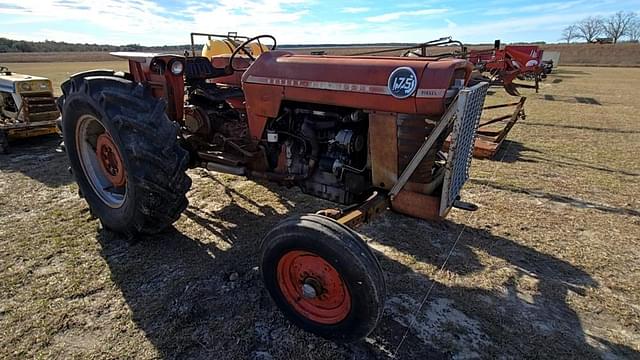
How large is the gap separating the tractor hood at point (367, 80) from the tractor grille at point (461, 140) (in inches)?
5.2

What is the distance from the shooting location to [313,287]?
7.58ft

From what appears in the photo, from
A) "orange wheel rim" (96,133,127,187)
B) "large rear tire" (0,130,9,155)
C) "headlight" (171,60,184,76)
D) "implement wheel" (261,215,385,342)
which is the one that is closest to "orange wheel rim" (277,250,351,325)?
"implement wheel" (261,215,385,342)

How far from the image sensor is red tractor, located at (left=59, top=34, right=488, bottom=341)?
231 centimetres

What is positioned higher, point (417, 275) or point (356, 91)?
point (356, 91)

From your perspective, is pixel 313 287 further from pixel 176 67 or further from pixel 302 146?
pixel 176 67

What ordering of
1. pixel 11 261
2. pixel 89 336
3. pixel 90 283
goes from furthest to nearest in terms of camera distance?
pixel 11 261, pixel 90 283, pixel 89 336

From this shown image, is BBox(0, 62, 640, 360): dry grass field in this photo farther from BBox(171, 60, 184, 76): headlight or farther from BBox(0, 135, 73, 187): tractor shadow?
BBox(171, 60, 184, 76): headlight

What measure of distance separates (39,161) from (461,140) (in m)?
5.91

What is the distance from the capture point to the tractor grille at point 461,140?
2387 millimetres

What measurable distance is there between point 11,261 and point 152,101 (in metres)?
1.71

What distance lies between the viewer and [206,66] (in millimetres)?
4059

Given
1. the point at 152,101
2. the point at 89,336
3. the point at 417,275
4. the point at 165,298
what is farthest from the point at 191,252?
the point at 417,275

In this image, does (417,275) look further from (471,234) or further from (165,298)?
(165,298)

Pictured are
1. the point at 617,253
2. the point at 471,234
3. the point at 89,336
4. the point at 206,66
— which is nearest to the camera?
the point at 89,336
